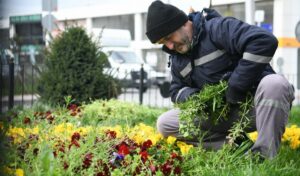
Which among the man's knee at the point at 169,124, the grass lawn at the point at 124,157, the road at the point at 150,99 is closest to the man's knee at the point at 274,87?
the grass lawn at the point at 124,157

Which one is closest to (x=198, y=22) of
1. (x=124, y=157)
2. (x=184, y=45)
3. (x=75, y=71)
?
(x=184, y=45)

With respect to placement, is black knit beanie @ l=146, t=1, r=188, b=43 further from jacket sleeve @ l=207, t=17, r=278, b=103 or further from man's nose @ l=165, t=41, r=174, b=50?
jacket sleeve @ l=207, t=17, r=278, b=103

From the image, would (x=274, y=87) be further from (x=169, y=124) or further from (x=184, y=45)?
(x=169, y=124)

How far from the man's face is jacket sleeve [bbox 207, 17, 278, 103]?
16 centimetres

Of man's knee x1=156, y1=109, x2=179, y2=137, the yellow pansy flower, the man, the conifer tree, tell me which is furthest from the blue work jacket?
the conifer tree

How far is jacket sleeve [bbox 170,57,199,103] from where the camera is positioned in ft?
10.3

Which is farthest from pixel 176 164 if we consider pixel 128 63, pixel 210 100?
pixel 128 63

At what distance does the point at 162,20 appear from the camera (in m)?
2.88

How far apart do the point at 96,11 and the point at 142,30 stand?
5356 mm

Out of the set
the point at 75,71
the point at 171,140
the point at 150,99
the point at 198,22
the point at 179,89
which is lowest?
the point at 150,99

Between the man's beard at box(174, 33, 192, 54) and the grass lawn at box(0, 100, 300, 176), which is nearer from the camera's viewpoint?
the grass lawn at box(0, 100, 300, 176)

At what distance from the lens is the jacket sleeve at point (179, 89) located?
3.15 meters

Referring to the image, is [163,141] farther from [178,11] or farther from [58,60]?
[58,60]

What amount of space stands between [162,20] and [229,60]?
1.55 ft
